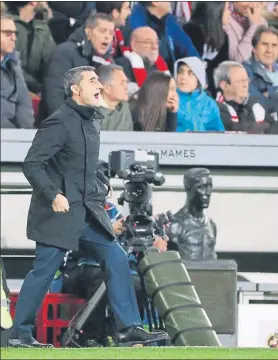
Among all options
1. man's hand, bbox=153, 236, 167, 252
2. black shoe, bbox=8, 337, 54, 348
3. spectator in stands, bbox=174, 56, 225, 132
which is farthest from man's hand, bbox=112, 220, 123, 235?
spectator in stands, bbox=174, 56, 225, 132

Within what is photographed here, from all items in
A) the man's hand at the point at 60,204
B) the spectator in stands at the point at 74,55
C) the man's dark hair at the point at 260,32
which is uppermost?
the man's dark hair at the point at 260,32

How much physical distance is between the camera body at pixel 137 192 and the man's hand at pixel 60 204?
132 cm

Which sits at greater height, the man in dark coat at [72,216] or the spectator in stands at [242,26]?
the spectator in stands at [242,26]

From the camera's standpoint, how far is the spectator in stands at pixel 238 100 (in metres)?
10.6

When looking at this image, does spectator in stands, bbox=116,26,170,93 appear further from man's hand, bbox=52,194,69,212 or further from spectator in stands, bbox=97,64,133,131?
man's hand, bbox=52,194,69,212

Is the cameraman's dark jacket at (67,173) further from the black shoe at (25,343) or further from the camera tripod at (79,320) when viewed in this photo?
the camera tripod at (79,320)

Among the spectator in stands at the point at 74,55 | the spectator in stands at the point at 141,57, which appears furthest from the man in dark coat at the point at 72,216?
the spectator in stands at the point at 141,57

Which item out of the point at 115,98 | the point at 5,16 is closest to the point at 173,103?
the point at 115,98

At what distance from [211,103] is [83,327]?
122 inches

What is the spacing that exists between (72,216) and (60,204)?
339 mm

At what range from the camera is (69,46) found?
33.6 ft

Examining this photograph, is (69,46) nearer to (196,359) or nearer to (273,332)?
(273,332)

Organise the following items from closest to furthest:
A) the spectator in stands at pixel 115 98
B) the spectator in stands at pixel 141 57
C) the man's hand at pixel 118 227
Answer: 1. the man's hand at pixel 118 227
2. the spectator in stands at pixel 115 98
3. the spectator in stands at pixel 141 57

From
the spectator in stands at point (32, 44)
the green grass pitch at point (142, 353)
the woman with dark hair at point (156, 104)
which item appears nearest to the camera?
the green grass pitch at point (142, 353)
